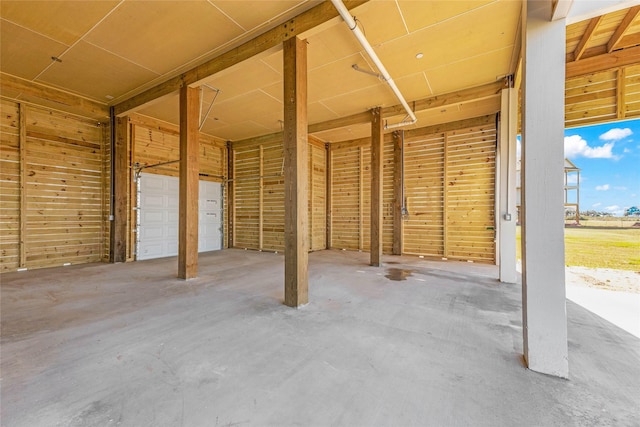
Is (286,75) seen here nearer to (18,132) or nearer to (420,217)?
(420,217)

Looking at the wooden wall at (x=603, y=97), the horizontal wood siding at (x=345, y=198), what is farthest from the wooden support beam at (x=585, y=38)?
the horizontal wood siding at (x=345, y=198)

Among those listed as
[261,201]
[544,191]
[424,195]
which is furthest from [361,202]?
[544,191]

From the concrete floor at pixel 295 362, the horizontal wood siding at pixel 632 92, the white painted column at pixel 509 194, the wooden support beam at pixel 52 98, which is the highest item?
the wooden support beam at pixel 52 98

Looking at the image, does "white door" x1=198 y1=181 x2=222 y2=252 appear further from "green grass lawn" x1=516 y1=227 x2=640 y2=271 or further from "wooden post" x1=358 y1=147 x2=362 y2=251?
"green grass lawn" x1=516 y1=227 x2=640 y2=271

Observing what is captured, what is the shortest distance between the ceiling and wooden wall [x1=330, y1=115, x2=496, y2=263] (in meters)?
1.25

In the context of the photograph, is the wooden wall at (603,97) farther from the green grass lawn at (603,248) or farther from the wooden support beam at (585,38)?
the green grass lawn at (603,248)

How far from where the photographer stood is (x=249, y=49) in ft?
11.7

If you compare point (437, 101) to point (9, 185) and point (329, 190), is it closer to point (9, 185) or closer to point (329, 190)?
point (329, 190)

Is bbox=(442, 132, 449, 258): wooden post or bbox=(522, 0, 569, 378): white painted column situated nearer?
bbox=(522, 0, 569, 378): white painted column

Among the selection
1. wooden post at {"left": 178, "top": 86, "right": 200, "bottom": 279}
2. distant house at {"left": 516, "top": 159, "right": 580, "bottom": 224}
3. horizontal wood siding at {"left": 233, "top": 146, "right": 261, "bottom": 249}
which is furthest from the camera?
horizontal wood siding at {"left": 233, "top": 146, "right": 261, "bottom": 249}

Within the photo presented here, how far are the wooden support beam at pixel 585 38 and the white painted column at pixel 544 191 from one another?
111 inches

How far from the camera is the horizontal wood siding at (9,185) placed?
478 centimetres

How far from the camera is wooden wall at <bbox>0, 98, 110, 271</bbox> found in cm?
487

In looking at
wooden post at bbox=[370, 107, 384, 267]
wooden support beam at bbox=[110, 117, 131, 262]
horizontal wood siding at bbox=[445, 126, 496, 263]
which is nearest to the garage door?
wooden support beam at bbox=[110, 117, 131, 262]
